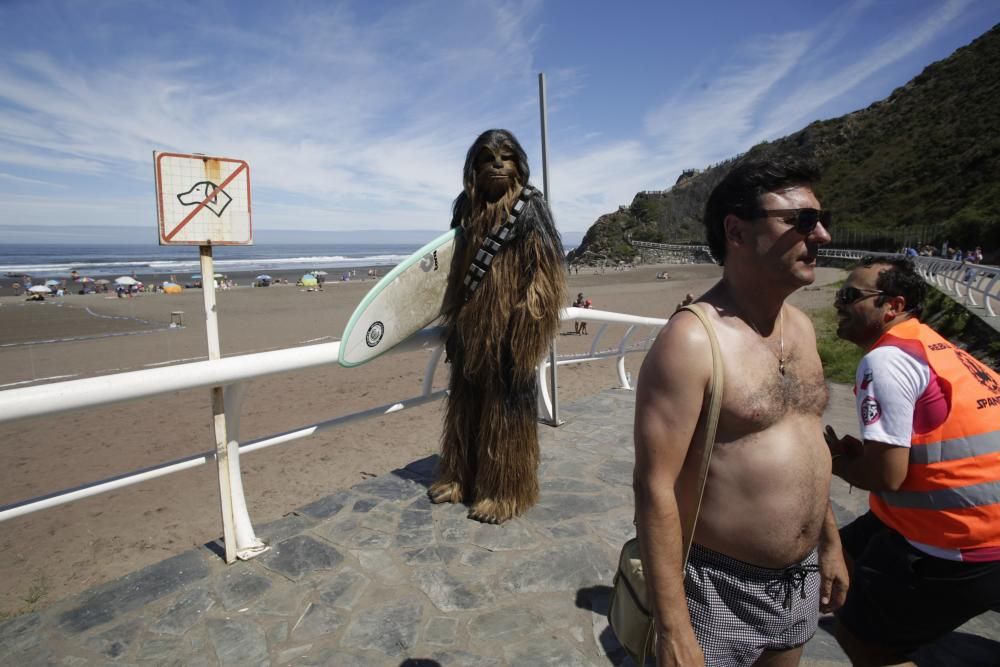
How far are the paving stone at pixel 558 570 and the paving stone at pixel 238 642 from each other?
37.3 inches

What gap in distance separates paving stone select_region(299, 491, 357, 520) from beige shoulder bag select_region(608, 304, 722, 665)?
1.81m

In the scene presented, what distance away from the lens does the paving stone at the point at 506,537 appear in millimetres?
2580

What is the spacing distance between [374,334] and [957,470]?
226 centimetres

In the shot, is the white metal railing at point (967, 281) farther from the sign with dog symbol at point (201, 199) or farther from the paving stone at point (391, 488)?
the sign with dog symbol at point (201, 199)

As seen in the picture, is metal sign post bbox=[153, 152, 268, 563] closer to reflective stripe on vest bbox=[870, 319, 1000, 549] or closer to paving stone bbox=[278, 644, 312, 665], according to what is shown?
paving stone bbox=[278, 644, 312, 665]

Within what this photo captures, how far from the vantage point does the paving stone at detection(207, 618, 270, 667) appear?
185 centimetres

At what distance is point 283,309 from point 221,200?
2101 cm

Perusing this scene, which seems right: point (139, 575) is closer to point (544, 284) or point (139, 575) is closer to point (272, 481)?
point (544, 284)

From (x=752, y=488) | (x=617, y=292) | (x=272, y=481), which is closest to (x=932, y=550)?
(x=752, y=488)

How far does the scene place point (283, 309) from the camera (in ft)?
71.8

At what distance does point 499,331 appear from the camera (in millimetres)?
2656

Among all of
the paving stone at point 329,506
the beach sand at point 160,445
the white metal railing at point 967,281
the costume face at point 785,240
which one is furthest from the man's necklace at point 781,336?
the white metal railing at point 967,281

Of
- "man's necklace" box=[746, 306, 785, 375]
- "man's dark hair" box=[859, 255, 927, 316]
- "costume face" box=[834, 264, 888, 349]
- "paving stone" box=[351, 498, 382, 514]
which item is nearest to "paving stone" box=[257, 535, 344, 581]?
"paving stone" box=[351, 498, 382, 514]

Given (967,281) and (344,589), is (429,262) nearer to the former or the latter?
(344,589)
